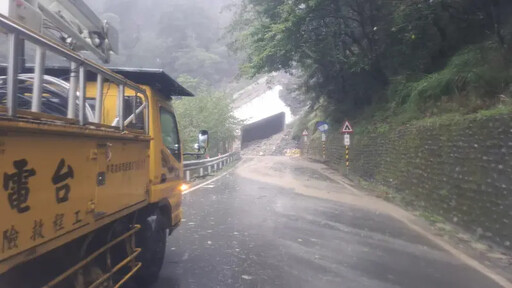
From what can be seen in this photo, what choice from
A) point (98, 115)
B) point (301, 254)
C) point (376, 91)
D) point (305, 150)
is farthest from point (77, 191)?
point (305, 150)

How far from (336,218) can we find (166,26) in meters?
103

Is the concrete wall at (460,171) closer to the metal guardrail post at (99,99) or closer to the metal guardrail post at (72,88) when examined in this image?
the metal guardrail post at (99,99)

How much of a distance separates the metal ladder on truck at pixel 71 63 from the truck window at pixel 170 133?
70cm

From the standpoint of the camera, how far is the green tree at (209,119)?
3449 centimetres

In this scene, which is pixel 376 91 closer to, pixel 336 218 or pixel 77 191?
pixel 336 218

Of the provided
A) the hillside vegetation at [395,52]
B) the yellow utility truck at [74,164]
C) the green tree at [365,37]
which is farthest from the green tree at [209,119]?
the yellow utility truck at [74,164]

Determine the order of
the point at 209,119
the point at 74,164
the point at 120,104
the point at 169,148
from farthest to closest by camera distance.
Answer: the point at 209,119
the point at 169,148
the point at 120,104
the point at 74,164

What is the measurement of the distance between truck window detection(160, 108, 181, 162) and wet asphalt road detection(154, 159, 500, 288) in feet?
5.15

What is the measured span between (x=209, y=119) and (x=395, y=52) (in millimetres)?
22633

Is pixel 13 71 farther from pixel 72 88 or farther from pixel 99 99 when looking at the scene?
pixel 99 99

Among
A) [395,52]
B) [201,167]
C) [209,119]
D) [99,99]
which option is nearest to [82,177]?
[99,99]

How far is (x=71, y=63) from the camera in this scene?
10.2 ft

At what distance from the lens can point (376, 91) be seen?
2386 cm

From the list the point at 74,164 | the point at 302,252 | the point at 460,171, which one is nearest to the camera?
the point at 74,164
